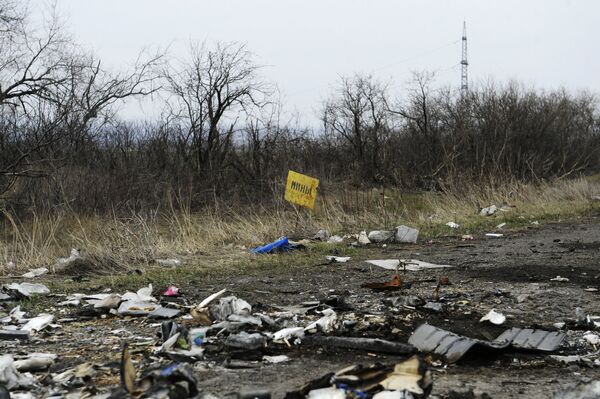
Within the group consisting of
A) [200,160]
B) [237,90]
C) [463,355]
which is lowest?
[463,355]

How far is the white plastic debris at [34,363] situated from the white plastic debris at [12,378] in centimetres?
14

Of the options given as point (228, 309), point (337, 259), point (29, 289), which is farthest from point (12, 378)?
point (337, 259)

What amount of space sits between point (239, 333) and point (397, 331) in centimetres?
94

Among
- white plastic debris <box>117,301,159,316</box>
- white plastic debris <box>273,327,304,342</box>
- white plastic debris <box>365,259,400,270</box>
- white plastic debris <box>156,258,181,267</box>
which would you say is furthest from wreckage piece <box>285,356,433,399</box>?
white plastic debris <box>156,258,181,267</box>

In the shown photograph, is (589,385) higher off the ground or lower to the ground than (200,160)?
lower

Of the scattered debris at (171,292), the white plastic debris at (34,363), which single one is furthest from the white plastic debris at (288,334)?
the scattered debris at (171,292)

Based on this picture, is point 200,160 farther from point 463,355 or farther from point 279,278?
point 463,355

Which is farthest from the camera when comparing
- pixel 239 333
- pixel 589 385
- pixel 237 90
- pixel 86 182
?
pixel 237 90

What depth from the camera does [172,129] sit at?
20.0 m

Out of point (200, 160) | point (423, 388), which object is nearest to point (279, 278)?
point (423, 388)

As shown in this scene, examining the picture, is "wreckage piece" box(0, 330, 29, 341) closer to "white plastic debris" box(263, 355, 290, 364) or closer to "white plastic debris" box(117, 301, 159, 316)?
"white plastic debris" box(117, 301, 159, 316)

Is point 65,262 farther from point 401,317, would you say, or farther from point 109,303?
point 401,317

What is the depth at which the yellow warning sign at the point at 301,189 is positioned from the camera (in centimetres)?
916

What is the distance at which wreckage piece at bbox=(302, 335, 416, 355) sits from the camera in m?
3.08
